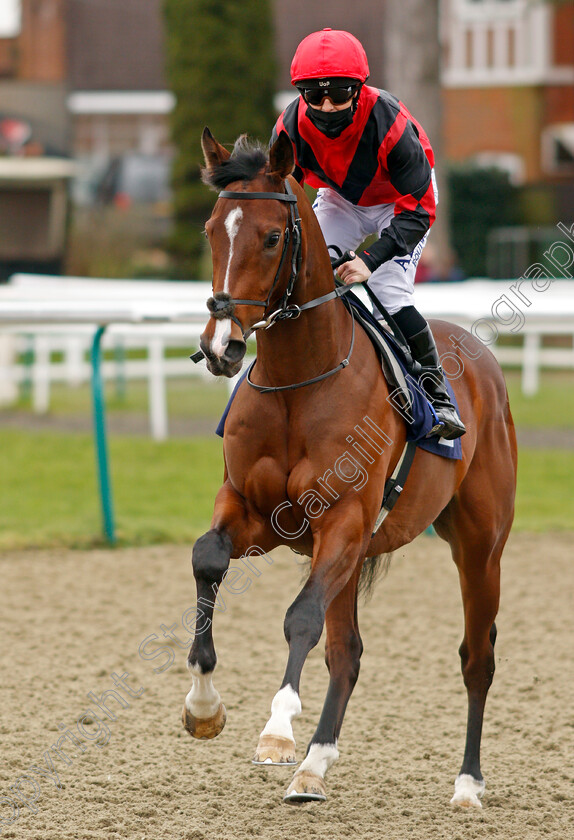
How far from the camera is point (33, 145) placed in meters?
20.5

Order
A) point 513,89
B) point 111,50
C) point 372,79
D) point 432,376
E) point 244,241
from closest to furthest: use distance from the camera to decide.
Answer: point 244,241 < point 432,376 < point 513,89 < point 372,79 < point 111,50

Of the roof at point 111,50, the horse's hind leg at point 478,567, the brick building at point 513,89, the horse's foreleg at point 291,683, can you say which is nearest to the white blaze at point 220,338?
the horse's foreleg at point 291,683

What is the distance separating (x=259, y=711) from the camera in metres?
4.58

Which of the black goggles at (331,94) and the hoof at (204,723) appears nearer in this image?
the hoof at (204,723)

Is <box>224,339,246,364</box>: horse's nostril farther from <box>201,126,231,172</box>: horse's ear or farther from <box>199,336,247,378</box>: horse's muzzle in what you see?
<box>201,126,231,172</box>: horse's ear

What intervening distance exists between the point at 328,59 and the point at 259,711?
250 cm

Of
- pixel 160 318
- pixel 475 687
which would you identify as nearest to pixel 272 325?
pixel 475 687

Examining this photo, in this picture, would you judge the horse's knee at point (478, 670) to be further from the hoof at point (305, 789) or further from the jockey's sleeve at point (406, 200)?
the jockey's sleeve at point (406, 200)

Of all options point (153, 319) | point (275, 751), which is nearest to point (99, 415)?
point (153, 319)

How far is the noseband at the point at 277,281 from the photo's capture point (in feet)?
9.84

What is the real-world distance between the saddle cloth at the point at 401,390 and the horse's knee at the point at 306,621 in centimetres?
74

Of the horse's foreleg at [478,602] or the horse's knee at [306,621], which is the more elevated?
the horse's knee at [306,621]

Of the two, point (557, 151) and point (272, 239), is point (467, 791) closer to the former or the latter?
point (272, 239)

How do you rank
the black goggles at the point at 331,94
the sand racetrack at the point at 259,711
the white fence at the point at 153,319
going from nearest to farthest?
the black goggles at the point at 331,94
the sand racetrack at the point at 259,711
the white fence at the point at 153,319
